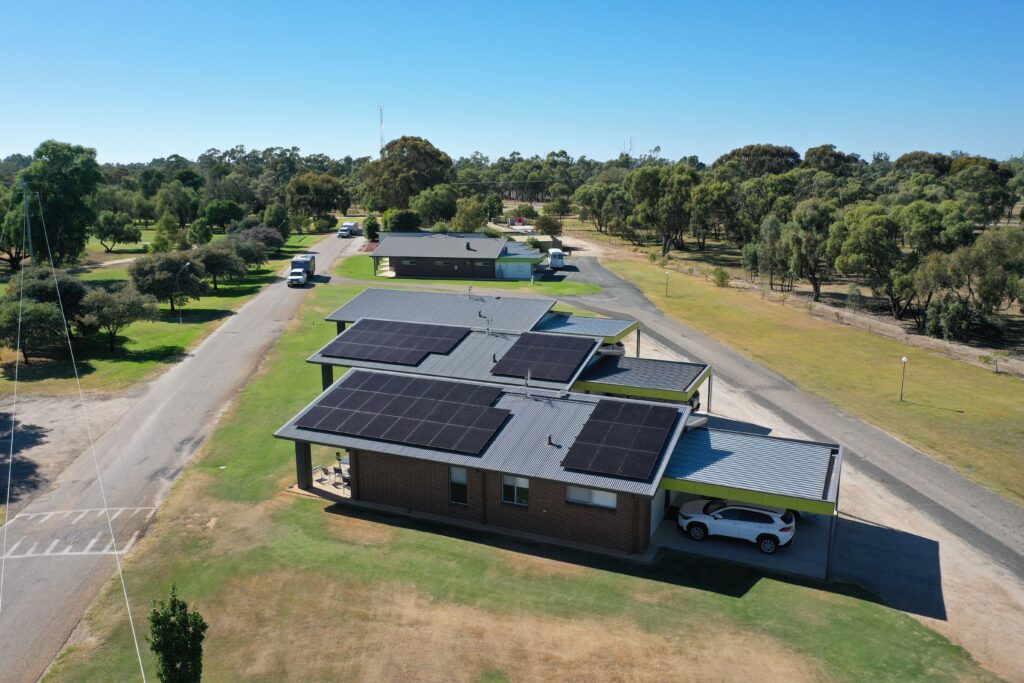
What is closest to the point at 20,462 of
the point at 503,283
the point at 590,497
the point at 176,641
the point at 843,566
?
the point at 176,641

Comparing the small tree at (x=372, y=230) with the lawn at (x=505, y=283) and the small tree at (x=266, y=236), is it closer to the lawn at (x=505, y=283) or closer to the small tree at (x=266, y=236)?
the small tree at (x=266, y=236)

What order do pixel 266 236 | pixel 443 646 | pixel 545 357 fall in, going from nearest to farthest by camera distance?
1. pixel 443 646
2. pixel 545 357
3. pixel 266 236

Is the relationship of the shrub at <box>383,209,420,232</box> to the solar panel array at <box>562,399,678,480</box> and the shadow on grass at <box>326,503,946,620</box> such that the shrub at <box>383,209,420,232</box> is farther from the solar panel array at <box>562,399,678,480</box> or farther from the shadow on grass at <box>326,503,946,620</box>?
the shadow on grass at <box>326,503,946,620</box>

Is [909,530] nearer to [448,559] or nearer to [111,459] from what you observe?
[448,559]

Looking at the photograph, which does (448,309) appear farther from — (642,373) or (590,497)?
(590,497)

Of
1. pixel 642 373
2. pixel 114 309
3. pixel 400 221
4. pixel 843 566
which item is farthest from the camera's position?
pixel 400 221

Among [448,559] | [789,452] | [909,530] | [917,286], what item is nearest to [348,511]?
[448,559]
